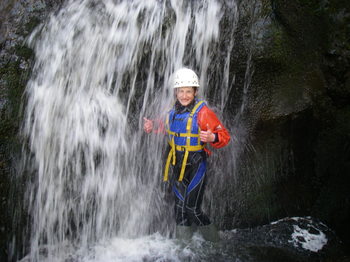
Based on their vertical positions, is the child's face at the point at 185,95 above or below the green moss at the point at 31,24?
below

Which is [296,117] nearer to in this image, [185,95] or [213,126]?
[213,126]

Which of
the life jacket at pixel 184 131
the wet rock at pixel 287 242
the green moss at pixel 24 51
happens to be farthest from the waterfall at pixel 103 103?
the wet rock at pixel 287 242

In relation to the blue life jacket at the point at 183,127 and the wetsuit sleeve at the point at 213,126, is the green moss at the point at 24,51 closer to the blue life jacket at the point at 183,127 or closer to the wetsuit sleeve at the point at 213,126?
the blue life jacket at the point at 183,127

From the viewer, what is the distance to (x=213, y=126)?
3752mm

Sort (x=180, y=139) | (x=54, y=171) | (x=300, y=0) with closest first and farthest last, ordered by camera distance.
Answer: (x=180, y=139) < (x=54, y=171) < (x=300, y=0)

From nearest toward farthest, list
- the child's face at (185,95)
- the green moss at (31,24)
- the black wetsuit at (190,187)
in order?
1. the child's face at (185,95)
2. the black wetsuit at (190,187)
3. the green moss at (31,24)

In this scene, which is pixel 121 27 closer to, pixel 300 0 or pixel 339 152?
pixel 300 0

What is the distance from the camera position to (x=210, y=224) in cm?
425

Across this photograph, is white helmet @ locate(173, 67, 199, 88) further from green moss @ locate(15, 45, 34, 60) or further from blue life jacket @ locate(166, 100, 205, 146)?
green moss @ locate(15, 45, 34, 60)

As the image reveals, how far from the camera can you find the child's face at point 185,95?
3.83 m

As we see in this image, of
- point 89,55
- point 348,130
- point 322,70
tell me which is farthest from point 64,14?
point 348,130

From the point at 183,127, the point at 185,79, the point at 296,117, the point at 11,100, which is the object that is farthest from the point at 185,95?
the point at 11,100

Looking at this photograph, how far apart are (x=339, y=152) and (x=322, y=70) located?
110cm

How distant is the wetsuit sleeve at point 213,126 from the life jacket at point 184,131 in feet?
0.18
